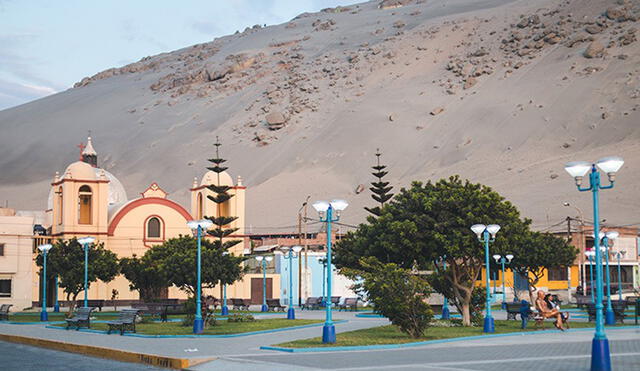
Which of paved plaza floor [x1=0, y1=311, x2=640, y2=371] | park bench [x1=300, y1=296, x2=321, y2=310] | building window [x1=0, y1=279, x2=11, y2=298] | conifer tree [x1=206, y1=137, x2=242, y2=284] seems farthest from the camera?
conifer tree [x1=206, y1=137, x2=242, y2=284]

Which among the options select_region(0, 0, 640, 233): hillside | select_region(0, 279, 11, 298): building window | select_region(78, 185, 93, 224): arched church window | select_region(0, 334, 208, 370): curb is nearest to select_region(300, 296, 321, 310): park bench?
select_region(78, 185, 93, 224): arched church window

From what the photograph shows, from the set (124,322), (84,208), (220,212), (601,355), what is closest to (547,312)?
(601,355)

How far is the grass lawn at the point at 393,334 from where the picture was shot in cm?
2216

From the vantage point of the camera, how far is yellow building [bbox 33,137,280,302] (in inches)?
2146

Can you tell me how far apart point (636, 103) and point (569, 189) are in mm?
26939

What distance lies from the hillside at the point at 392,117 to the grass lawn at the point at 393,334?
5989cm

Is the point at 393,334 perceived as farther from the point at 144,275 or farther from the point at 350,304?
the point at 144,275

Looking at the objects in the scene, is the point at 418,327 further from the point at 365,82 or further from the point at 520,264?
the point at 365,82

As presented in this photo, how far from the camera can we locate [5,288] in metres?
50.7

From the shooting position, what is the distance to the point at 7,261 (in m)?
50.4

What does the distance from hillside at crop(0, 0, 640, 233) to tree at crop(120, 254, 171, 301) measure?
47.8m

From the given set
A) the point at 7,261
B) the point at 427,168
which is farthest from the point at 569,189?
the point at 7,261

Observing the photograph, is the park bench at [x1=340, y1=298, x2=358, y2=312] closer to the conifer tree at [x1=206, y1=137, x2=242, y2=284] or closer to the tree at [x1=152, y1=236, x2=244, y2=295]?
the conifer tree at [x1=206, y1=137, x2=242, y2=284]

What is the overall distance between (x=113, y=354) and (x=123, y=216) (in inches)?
1481
